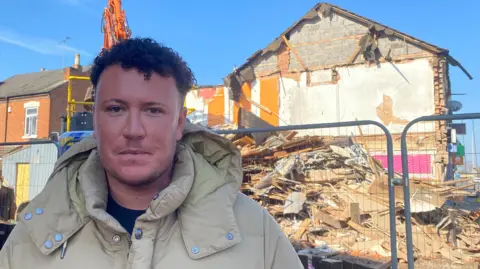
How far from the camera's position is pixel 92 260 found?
60.6 inches

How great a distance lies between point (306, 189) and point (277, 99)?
12575 mm

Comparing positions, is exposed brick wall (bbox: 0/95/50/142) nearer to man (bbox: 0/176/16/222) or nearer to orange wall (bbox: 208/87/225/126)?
orange wall (bbox: 208/87/225/126)

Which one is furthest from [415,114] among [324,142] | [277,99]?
[324,142]

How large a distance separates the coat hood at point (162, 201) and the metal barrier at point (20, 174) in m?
5.80

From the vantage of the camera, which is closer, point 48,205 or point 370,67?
point 48,205

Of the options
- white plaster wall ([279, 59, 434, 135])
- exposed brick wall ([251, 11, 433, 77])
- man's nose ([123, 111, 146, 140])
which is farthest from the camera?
exposed brick wall ([251, 11, 433, 77])

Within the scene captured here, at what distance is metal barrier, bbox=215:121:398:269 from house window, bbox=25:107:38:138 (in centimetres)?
2327

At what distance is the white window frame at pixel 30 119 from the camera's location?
29.0 metres

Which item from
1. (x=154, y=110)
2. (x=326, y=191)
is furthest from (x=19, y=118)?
(x=154, y=110)

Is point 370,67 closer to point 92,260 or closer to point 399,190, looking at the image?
point 399,190

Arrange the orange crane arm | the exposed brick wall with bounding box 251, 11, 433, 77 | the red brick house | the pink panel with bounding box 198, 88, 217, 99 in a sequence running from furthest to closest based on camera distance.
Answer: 1. the red brick house
2. the pink panel with bounding box 198, 88, 217, 99
3. the exposed brick wall with bounding box 251, 11, 433, 77
4. the orange crane arm

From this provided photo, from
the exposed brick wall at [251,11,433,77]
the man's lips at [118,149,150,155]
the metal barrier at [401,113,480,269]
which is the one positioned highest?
the exposed brick wall at [251,11,433,77]

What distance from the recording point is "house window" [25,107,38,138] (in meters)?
29.0

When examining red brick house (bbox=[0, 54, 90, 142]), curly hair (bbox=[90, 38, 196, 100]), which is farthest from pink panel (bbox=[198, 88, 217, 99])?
curly hair (bbox=[90, 38, 196, 100])
